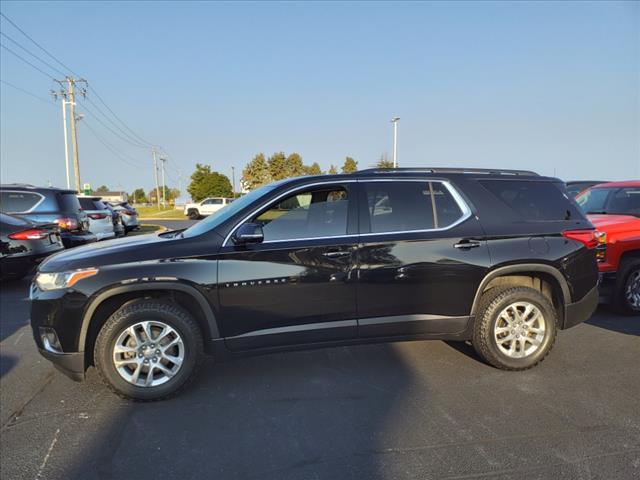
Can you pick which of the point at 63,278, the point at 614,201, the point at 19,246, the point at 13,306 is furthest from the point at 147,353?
the point at 614,201

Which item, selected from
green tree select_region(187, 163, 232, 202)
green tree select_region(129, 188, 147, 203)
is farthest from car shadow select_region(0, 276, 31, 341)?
green tree select_region(129, 188, 147, 203)

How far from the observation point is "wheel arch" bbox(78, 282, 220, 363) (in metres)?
3.27

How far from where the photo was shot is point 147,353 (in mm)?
3387

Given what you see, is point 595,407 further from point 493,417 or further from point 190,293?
point 190,293

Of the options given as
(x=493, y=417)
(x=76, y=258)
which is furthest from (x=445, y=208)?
(x=76, y=258)

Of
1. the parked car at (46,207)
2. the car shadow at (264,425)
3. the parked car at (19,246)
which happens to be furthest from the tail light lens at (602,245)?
the parked car at (46,207)

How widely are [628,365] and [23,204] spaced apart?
10397 mm

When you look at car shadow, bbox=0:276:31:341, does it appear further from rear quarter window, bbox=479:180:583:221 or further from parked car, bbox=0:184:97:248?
rear quarter window, bbox=479:180:583:221

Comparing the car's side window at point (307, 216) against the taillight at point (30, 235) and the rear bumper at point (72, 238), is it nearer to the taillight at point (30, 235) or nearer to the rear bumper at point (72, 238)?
the taillight at point (30, 235)

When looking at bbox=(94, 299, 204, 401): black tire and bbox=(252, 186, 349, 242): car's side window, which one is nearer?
bbox=(94, 299, 204, 401): black tire

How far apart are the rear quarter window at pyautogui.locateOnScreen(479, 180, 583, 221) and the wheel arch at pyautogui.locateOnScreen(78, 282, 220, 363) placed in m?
2.81

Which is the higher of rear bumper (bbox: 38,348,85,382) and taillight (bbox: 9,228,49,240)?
taillight (bbox: 9,228,49,240)

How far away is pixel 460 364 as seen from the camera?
4102mm

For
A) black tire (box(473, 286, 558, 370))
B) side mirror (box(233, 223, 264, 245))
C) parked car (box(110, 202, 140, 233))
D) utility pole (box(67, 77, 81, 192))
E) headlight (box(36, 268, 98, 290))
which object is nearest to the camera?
headlight (box(36, 268, 98, 290))
